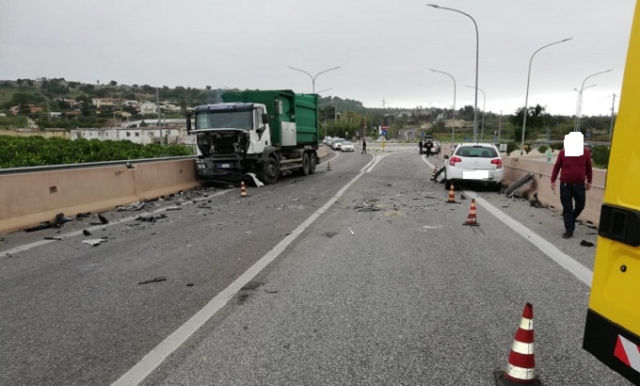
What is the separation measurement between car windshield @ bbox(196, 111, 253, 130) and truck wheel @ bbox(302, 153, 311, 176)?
5.55 metres

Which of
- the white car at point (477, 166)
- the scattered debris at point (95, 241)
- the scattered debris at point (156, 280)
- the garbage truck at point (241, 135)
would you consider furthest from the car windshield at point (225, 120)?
the scattered debris at point (156, 280)

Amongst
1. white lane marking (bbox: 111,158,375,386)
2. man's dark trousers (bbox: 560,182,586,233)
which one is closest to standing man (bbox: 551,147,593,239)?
man's dark trousers (bbox: 560,182,586,233)

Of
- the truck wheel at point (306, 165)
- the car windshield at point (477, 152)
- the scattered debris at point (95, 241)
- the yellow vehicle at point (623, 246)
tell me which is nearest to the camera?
the yellow vehicle at point (623, 246)

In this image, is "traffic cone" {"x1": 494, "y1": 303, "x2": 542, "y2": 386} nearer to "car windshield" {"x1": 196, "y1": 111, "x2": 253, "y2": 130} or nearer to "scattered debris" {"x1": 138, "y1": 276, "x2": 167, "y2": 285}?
"scattered debris" {"x1": 138, "y1": 276, "x2": 167, "y2": 285}

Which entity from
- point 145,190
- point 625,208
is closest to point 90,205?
point 145,190

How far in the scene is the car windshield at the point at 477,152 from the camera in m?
14.2

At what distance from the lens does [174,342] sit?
358cm

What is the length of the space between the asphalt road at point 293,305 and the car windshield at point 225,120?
24.3 feet

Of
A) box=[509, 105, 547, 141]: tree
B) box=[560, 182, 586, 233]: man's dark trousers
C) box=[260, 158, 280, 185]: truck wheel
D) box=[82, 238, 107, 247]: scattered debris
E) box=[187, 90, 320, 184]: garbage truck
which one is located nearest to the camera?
box=[82, 238, 107, 247]: scattered debris

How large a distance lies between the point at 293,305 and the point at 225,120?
11937mm

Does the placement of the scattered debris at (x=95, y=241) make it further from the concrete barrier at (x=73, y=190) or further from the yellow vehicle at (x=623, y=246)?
the yellow vehicle at (x=623, y=246)

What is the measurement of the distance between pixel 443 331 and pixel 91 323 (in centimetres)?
313

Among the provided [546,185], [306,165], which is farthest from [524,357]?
[306,165]

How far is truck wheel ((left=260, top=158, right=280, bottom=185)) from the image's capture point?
15966mm
